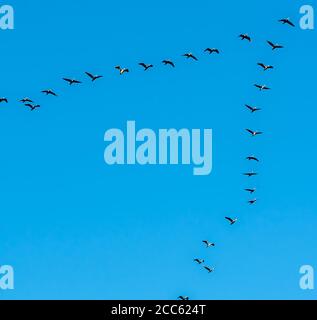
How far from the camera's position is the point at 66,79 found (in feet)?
378

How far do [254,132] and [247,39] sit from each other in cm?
1045
